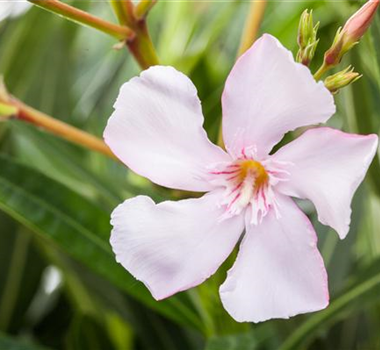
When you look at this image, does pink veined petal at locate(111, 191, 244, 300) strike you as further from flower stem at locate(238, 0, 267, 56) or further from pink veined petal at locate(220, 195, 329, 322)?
flower stem at locate(238, 0, 267, 56)

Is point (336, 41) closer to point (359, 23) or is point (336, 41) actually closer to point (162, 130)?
point (359, 23)

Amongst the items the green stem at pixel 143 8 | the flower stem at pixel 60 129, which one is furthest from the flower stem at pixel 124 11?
the flower stem at pixel 60 129

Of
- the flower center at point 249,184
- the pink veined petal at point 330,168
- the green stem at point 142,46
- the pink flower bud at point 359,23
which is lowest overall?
the flower center at point 249,184

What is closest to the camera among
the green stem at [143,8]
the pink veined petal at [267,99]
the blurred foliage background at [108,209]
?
the pink veined petal at [267,99]

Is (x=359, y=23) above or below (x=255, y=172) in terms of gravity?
above

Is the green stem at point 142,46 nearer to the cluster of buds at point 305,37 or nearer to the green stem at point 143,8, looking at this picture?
the green stem at point 143,8

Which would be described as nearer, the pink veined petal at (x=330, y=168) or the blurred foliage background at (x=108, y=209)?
the pink veined petal at (x=330, y=168)

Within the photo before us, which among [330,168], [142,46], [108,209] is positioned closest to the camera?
[330,168]

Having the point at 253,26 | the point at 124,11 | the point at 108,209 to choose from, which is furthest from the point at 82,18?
the point at 108,209
